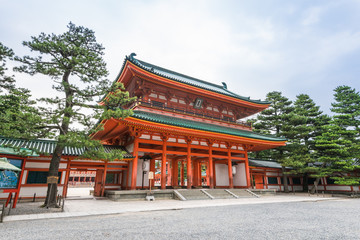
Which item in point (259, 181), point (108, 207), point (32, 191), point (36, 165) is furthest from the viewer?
point (259, 181)

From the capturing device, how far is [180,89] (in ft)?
58.6

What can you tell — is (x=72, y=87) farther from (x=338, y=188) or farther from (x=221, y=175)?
(x=338, y=188)

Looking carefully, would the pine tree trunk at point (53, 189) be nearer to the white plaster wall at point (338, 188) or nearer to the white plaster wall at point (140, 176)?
the white plaster wall at point (140, 176)

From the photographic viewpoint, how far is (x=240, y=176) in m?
20.1

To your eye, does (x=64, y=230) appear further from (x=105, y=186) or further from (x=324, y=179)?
(x=324, y=179)

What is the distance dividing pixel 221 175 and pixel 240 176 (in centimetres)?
202

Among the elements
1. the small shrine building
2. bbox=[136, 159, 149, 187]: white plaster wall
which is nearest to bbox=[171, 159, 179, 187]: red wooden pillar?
the small shrine building

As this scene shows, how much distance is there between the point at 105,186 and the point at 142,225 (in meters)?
11.2

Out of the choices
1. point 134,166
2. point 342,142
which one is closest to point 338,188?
point 342,142

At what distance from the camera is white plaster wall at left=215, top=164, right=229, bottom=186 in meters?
20.0

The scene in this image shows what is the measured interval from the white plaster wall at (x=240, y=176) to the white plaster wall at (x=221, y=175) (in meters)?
1.10

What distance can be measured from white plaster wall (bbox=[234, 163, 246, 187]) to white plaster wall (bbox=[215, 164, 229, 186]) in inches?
43.2

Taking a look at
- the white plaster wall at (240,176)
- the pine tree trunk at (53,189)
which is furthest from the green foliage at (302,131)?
the pine tree trunk at (53,189)

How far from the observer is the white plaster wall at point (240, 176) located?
19.7 m
